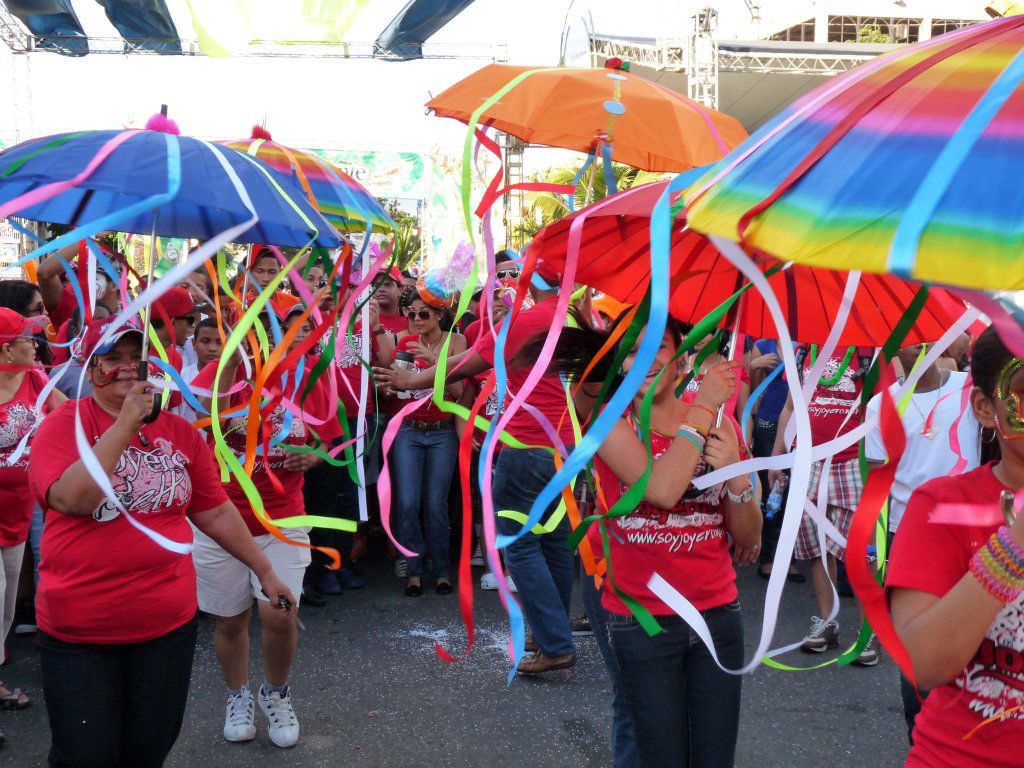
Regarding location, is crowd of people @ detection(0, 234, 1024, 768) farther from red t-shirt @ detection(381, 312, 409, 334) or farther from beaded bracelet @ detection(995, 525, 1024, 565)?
red t-shirt @ detection(381, 312, 409, 334)

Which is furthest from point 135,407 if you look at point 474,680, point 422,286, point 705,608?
point 422,286

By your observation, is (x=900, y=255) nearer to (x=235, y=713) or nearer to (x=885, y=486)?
(x=885, y=486)

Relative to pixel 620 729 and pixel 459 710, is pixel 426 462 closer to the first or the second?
pixel 459 710

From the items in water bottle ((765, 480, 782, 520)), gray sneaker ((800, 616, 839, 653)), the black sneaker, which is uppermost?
water bottle ((765, 480, 782, 520))

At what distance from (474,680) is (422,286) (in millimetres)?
2563

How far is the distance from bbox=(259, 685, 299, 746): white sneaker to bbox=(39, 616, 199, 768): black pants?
98 centimetres

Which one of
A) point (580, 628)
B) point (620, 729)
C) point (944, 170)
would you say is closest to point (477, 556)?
point (580, 628)

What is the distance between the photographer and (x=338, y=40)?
4.52 metres

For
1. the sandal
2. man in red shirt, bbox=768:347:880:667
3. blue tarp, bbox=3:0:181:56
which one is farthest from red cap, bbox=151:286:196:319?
blue tarp, bbox=3:0:181:56

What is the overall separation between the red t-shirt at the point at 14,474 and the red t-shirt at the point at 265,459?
0.82m

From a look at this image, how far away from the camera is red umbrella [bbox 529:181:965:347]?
2504mm

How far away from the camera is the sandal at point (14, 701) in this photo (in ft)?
13.8

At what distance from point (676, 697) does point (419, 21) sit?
323 inches

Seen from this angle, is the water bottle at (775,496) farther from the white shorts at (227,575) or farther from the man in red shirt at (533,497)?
the white shorts at (227,575)
